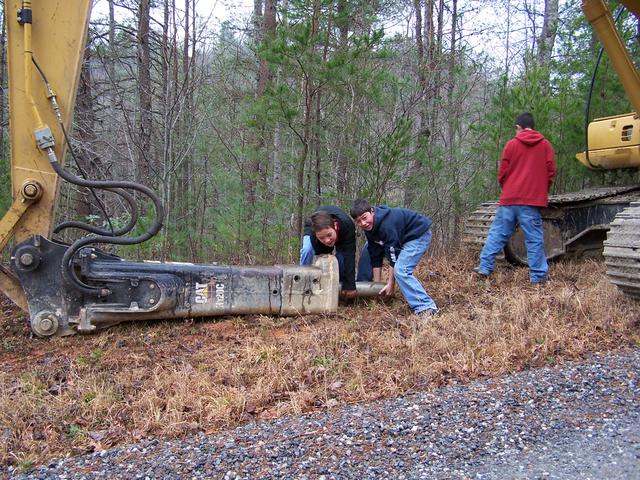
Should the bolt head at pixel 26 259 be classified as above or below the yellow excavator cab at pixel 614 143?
below

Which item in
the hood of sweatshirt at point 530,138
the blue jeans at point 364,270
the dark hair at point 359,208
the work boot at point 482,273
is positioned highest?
the hood of sweatshirt at point 530,138

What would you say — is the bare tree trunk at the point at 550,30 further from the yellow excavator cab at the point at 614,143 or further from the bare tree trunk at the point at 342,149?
the bare tree trunk at the point at 342,149

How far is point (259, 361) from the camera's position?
13.1 feet

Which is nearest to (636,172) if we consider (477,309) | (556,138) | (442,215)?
(556,138)

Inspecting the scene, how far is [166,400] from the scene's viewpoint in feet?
10.9

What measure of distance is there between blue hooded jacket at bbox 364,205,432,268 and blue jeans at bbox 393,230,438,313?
62mm

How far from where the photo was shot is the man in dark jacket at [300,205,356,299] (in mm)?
5145

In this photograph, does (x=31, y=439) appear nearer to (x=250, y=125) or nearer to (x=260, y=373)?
(x=260, y=373)

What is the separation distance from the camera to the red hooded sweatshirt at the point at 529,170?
6.51 meters

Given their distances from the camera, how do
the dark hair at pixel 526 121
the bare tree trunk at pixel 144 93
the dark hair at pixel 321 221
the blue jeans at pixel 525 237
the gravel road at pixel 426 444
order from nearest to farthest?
the gravel road at pixel 426 444, the dark hair at pixel 321 221, the blue jeans at pixel 525 237, the dark hair at pixel 526 121, the bare tree trunk at pixel 144 93

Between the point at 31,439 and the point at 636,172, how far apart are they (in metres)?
7.96

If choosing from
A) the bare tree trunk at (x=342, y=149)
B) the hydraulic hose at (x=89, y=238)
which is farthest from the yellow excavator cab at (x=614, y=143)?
the hydraulic hose at (x=89, y=238)

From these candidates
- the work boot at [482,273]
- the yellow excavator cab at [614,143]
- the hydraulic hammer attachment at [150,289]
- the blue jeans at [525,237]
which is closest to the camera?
the hydraulic hammer attachment at [150,289]

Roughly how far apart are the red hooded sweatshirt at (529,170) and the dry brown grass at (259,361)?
4.29ft
